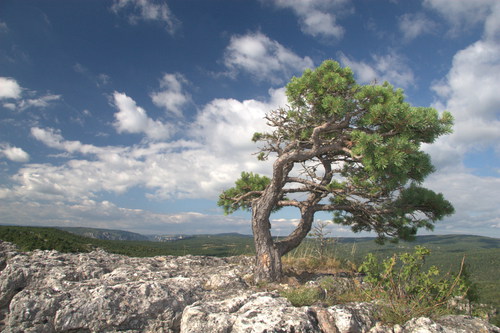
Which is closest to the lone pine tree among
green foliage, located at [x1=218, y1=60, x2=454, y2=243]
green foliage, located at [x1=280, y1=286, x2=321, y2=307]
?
green foliage, located at [x1=218, y1=60, x2=454, y2=243]

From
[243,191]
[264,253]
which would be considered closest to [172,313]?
[264,253]

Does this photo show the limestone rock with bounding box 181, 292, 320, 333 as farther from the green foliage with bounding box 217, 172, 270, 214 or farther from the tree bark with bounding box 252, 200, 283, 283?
the green foliage with bounding box 217, 172, 270, 214

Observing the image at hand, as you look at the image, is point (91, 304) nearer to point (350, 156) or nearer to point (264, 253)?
point (264, 253)

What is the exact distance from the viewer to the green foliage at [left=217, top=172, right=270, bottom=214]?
11.1 m

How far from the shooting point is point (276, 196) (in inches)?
370

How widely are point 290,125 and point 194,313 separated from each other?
7178 millimetres

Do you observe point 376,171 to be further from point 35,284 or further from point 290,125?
point 35,284

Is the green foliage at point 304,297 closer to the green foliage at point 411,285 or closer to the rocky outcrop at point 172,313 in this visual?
the rocky outcrop at point 172,313

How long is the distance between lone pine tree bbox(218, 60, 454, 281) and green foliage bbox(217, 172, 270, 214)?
2.4 inches

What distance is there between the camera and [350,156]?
9727 mm

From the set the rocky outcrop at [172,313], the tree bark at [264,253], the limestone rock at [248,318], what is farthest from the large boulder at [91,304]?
the tree bark at [264,253]

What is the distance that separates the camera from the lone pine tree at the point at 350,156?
8000 millimetres

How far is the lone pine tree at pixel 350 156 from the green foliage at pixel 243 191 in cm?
6

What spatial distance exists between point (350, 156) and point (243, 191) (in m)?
4.11
